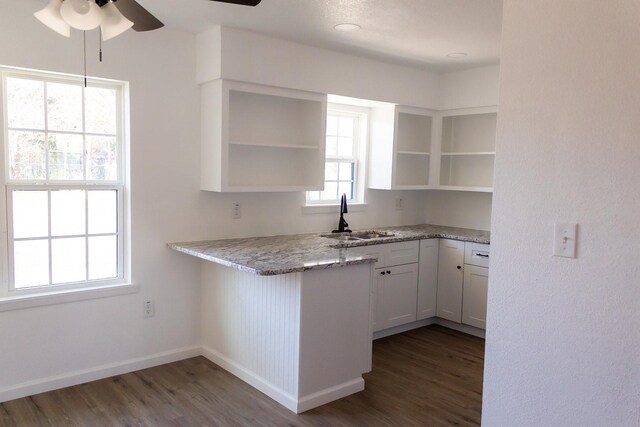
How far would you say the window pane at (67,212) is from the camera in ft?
10.7

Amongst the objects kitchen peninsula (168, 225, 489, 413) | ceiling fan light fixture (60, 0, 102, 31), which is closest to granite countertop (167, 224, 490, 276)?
kitchen peninsula (168, 225, 489, 413)

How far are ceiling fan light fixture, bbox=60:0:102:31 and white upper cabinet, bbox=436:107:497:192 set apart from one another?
142 inches

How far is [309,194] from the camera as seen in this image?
14.8ft

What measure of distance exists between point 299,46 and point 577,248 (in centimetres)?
274

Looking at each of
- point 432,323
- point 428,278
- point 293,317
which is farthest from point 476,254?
point 293,317

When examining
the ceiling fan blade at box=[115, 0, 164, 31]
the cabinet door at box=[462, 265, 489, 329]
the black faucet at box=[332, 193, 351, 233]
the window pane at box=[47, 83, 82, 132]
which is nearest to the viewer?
the ceiling fan blade at box=[115, 0, 164, 31]

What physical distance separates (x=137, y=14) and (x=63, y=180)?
5.32 ft

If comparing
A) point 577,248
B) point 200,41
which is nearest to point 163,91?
point 200,41

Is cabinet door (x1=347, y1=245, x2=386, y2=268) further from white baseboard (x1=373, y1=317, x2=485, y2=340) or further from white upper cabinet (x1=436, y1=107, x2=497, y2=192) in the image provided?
white upper cabinet (x1=436, y1=107, x2=497, y2=192)

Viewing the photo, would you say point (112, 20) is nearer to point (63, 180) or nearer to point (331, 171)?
point (63, 180)

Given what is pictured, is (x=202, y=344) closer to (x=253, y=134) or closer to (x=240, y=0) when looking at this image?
(x=253, y=134)

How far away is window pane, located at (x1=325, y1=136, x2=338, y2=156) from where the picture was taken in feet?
15.4

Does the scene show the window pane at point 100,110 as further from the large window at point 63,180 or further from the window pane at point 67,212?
the window pane at point 67,212

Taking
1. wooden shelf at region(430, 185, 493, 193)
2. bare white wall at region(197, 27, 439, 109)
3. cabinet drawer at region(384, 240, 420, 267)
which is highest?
bare white wall at region(197, 27, 439, 109)
